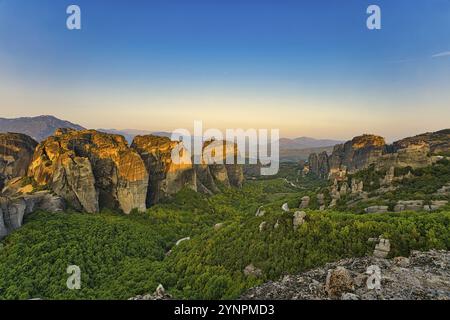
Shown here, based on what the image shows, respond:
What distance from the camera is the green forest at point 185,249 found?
1456 centimetres

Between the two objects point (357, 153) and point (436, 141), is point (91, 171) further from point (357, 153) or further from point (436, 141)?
point (357, 153)

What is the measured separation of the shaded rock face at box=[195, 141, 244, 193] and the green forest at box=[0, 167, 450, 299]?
2567 centimetres

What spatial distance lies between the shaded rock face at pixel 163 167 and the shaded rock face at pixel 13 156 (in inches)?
633

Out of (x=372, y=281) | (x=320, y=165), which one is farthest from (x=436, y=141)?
(x=372, y=281)

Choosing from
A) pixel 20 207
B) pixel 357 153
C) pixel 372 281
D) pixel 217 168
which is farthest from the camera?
pixel 357 153

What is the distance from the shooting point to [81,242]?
27.5 m

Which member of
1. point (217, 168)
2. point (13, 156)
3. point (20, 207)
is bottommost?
point (20, 207)

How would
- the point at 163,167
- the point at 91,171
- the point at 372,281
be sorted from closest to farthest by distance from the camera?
1. the point at 372,281
2. the point at 91,171
3. the point at 163,167

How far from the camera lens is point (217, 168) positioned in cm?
7119

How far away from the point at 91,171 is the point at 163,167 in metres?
14.0

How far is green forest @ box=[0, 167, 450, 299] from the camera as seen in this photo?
47.8ft

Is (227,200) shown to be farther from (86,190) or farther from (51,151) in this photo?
(51,151)

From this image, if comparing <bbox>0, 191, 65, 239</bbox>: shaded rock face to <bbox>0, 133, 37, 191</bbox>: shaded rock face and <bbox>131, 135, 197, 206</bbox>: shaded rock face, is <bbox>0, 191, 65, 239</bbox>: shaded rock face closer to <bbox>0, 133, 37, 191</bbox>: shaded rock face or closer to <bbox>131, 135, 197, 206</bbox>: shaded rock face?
<bbox>0, 133, 37, 191</bbox>: shaded rock face
